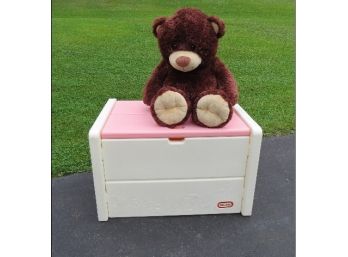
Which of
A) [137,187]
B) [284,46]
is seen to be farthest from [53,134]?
[284,46]

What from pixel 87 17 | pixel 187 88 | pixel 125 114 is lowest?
pixel 87 17

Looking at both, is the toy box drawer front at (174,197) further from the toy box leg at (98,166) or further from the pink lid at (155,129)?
the pink lid at (155,129)

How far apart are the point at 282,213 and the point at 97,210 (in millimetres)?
744

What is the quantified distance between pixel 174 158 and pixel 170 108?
0.60 feet

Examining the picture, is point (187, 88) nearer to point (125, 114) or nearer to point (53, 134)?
point (125, 114)

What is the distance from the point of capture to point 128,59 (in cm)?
368

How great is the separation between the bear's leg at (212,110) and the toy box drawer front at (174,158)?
0.06m

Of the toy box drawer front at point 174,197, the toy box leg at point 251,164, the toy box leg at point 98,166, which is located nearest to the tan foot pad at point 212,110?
the toy box leg at point 251,164

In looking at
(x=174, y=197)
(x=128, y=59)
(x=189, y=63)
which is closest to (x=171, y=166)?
(x=174, y=197)

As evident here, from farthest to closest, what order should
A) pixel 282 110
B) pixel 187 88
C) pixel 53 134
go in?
pixel 282 110
pixel 53 134
pixel 187 88

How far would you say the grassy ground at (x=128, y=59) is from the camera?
2.30 m

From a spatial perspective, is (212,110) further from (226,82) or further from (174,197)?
(174,197)

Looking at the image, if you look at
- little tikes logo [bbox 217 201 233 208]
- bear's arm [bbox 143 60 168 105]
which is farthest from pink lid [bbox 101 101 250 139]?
little tikes logo [bbox 217 201 233 208]

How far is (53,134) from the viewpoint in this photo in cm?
213
